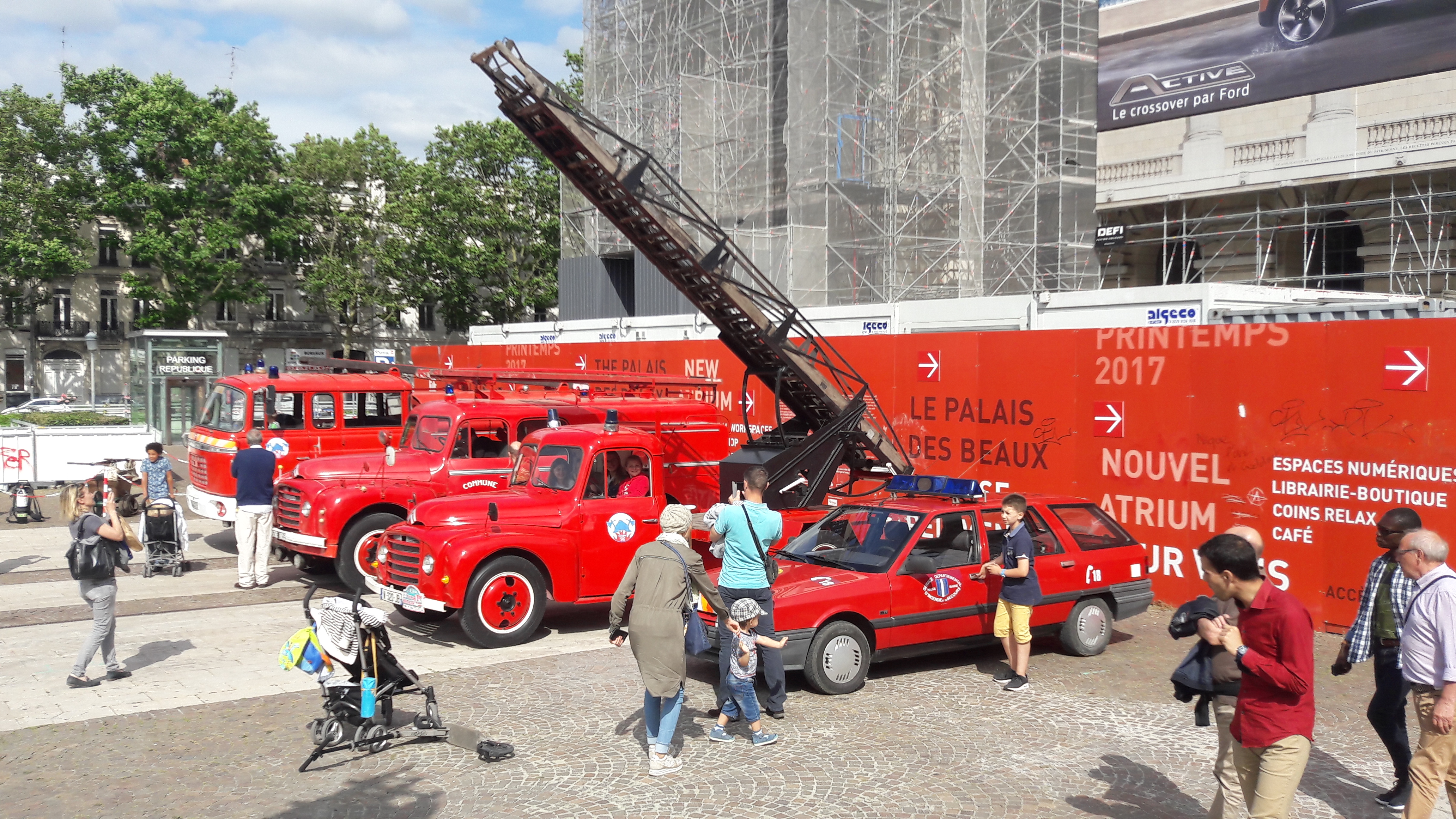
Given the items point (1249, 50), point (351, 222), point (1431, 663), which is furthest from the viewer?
point (351, 222)

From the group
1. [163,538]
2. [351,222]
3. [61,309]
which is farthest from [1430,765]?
[61,309]

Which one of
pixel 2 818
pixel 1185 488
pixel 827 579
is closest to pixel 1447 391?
pixel 1185 488

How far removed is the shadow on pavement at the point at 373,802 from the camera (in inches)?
236

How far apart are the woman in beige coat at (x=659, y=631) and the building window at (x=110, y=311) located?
198 feet

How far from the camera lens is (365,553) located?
12.1 metres

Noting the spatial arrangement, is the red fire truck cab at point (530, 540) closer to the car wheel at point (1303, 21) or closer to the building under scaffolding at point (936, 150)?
the building under scaffolding at point (936, 150)

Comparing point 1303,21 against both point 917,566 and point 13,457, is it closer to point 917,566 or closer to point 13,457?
point 917,566

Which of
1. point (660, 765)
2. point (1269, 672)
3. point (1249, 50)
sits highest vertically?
point (1249, 50)

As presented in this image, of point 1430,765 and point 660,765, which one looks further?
point 660,765

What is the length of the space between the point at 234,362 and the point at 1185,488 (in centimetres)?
5731

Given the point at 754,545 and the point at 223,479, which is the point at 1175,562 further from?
the point at 223,479

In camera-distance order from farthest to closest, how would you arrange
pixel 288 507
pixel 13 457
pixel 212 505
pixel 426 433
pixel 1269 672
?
1. pixel 13 457
2. pixel 212 505
3. pixel 426 433
4. pixel 288 507
5. pixel 1269 672

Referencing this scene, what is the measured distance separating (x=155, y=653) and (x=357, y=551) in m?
2.66

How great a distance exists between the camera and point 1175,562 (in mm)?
11648
